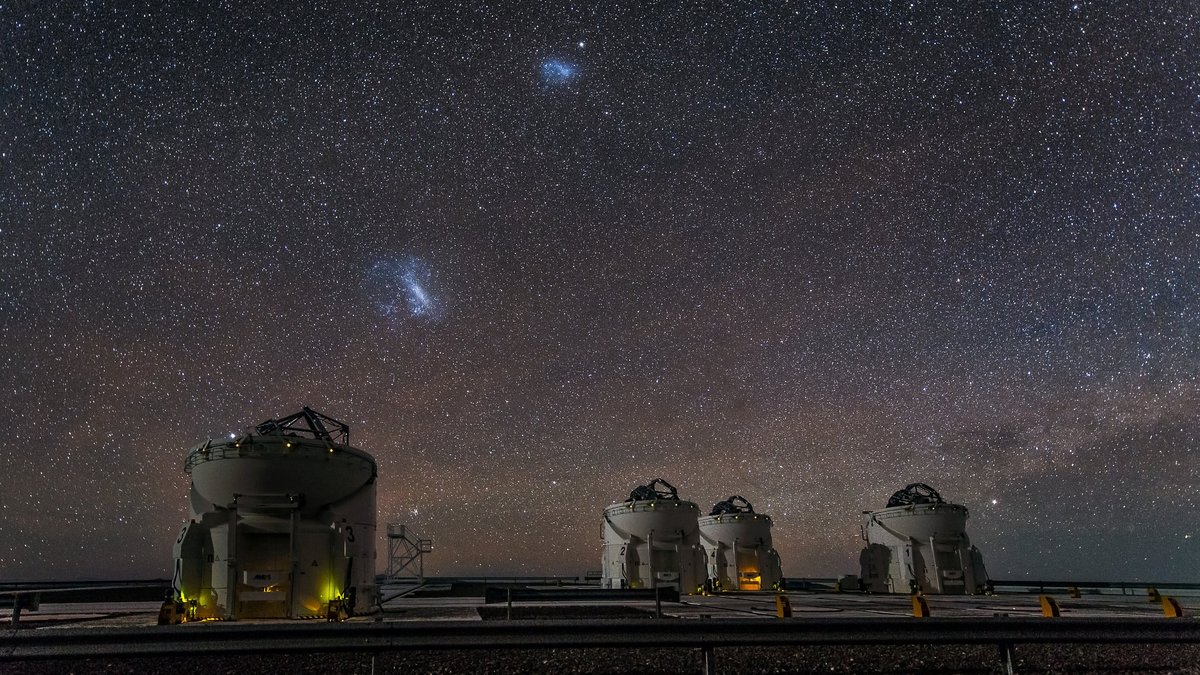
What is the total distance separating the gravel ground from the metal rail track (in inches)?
42.6

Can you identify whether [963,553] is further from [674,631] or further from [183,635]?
[183,635]

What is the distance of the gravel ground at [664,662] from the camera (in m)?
9.02

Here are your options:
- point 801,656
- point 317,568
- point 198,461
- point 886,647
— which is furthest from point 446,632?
point 198,461

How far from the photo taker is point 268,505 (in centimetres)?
2048

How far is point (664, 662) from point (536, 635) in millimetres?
2882

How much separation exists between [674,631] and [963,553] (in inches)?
1515

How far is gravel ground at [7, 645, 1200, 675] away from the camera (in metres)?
9.02

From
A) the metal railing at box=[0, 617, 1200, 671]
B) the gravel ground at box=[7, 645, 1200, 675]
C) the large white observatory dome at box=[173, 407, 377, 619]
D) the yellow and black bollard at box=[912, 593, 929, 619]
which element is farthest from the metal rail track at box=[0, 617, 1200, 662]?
the large white observatory dome at box=[173, 407, 377, 619]

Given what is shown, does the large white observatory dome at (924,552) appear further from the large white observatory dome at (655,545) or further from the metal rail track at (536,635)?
the metal rail track at (536,635)

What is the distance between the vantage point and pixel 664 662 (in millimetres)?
9531

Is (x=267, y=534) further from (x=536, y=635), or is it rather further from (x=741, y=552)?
(x=741, y=552)

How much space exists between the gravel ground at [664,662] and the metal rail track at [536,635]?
1082 millimetres

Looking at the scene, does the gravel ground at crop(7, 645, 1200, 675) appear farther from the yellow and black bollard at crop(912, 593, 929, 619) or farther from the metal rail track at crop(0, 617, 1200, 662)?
the yellow and black bollard at crop(912, 593, 929, 619)

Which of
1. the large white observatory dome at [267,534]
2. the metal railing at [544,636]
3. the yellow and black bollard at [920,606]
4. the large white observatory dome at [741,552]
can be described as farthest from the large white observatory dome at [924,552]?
the metal railing at [544,636]
